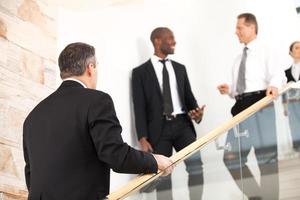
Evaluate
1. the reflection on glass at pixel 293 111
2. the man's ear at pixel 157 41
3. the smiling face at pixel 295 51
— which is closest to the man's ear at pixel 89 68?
the reflection on glass at pixel 293 111

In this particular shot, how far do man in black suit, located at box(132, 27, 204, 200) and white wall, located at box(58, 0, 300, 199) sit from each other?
0.39m

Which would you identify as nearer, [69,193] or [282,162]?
[69,193]

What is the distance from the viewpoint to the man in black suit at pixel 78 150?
3.10 metres

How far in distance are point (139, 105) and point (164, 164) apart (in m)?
3.70

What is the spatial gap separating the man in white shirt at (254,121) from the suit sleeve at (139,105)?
0.90m

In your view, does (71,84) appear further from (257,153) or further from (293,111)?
(293,111)

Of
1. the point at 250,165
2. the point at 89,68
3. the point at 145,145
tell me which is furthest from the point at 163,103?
the point at 89,68

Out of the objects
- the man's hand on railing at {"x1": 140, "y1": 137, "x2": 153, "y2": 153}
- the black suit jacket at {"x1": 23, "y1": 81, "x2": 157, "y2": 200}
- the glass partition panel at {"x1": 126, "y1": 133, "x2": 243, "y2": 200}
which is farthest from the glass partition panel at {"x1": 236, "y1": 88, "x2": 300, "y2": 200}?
the man's hand on railing at {"x1": 140, "y1": 137, "x2": 153, "y2": 153}

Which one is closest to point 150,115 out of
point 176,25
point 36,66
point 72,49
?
point 36,66

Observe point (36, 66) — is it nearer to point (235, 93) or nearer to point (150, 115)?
point (150, 115)

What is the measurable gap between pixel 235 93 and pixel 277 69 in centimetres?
53

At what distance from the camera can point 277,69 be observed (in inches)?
250

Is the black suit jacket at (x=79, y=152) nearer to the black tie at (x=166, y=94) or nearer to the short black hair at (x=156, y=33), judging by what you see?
the black tie at (x=166, y=94)

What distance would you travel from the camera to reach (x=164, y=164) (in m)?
3.29
